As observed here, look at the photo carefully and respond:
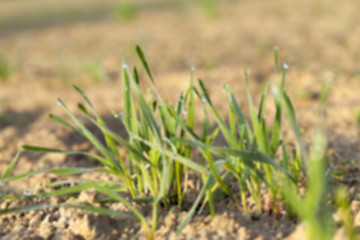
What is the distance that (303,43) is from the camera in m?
3.90

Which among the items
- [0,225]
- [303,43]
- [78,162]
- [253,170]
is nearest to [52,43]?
[303,43]

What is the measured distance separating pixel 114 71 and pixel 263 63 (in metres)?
1.21

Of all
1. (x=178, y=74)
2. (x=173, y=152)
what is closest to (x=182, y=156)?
(x=173, y=152)

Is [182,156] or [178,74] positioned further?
[178,74]

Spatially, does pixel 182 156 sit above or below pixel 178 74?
below

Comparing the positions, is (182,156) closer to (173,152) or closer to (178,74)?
(173,152)

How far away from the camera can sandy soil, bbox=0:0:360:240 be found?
1328mm

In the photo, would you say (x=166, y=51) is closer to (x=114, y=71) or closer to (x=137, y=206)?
(x=114, y=71)

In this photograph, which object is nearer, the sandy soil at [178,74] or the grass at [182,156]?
the grass at [182,156]

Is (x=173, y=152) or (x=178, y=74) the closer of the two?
(x=173, y=152)

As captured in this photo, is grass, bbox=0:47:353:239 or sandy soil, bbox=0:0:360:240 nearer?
grass, bbox=0:47:353:239

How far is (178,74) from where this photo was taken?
10.9 ft

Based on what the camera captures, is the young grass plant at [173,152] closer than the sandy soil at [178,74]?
Yes

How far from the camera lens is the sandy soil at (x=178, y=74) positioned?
133 cm
